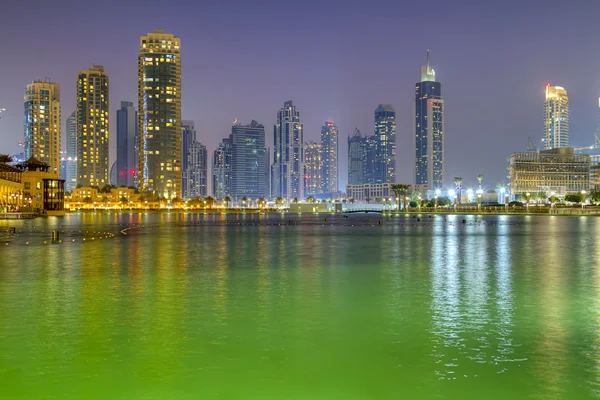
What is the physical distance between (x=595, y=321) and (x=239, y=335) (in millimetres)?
10156

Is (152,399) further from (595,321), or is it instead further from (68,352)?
(595,321)

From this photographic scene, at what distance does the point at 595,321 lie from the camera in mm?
16781

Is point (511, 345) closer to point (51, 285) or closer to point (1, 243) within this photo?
point (51, 285)

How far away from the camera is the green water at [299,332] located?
1120cm

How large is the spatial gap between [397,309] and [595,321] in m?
5.75

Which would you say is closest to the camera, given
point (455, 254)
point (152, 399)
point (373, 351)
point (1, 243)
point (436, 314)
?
point (152, 399)

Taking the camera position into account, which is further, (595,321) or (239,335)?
(595,321)

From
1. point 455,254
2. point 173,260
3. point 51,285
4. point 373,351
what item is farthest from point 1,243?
point 373,351

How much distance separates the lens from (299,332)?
1566cm

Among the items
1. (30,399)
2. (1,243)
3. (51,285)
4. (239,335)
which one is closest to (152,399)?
(30,399)

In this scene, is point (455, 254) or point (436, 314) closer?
point (436, 314)

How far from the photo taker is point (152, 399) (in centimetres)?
1045

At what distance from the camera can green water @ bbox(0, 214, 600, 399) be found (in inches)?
441

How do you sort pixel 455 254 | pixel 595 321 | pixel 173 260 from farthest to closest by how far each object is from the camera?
pixel 455 254 < pixel 173 260 < pixel 595 321
